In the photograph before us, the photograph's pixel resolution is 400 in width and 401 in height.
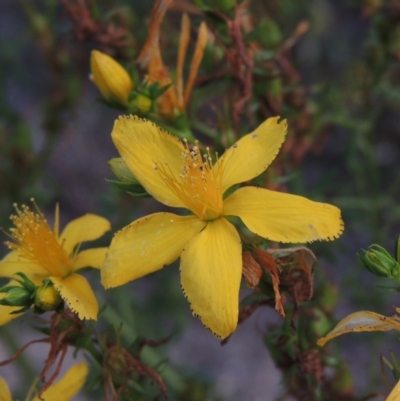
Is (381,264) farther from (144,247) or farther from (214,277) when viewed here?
(144,247)

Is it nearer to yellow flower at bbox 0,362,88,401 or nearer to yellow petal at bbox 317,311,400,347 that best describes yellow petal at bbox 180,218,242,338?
yellow petal at bbox 317,311,400,347

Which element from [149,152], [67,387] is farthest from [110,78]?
[67,387]

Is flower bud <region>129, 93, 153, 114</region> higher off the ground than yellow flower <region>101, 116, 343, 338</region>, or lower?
higher

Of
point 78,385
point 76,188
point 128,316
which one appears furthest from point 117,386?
point 76,188

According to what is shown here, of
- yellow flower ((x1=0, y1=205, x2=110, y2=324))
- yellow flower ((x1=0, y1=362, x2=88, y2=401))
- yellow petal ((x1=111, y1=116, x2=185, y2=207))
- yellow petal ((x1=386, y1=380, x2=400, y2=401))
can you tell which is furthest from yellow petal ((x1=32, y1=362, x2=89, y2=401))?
yellow petal ((x1=386, y1=380, x2=400, y2=401))

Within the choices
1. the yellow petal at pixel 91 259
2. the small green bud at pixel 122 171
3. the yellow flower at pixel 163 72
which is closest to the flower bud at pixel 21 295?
the yellow petal at pixel 91 259

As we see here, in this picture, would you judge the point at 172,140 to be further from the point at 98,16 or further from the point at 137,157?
the point at 98,16

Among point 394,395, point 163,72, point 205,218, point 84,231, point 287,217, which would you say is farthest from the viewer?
point 163,72
